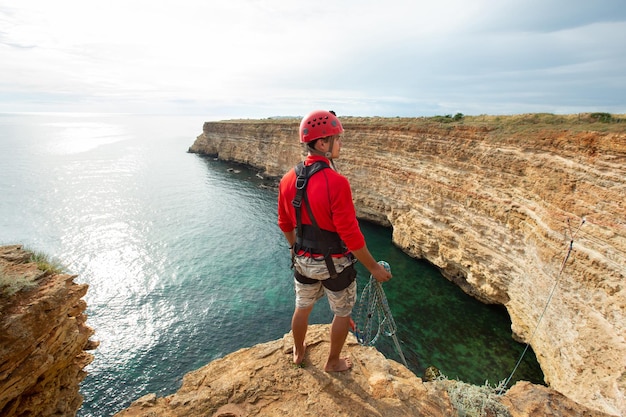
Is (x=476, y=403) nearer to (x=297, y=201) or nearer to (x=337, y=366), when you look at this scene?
(x=337, y=366)

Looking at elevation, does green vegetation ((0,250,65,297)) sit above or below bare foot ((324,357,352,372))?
above

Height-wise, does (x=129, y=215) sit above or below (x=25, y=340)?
below

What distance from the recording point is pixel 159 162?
205 feet

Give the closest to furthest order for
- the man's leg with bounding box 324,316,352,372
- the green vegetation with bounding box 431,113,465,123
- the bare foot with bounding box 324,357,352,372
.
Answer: the man's leg with bounding box 324,316,352,372 < the bare foot with bounding box 324,357,352,372 < the green vegetation with bounding box 431,113,465,123

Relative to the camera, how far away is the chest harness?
326 centimetres

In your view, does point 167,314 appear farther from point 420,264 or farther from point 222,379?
point 420,264

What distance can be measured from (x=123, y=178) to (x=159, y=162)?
1797 centimetres

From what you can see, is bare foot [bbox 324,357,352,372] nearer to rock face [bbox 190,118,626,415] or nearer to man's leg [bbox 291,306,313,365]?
man's leg [bbox 291,306,313,365]

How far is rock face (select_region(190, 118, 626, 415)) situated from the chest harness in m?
9.27

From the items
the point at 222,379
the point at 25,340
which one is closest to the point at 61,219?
the point at 25,340

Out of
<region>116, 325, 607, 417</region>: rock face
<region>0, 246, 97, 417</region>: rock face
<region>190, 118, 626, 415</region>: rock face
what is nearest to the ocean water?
<region>190, 118, 626, 415</region>: rock face

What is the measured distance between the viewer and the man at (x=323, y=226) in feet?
10.3

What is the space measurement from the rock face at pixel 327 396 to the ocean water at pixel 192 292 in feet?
29.6

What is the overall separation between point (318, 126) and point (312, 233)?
4.14 ft
